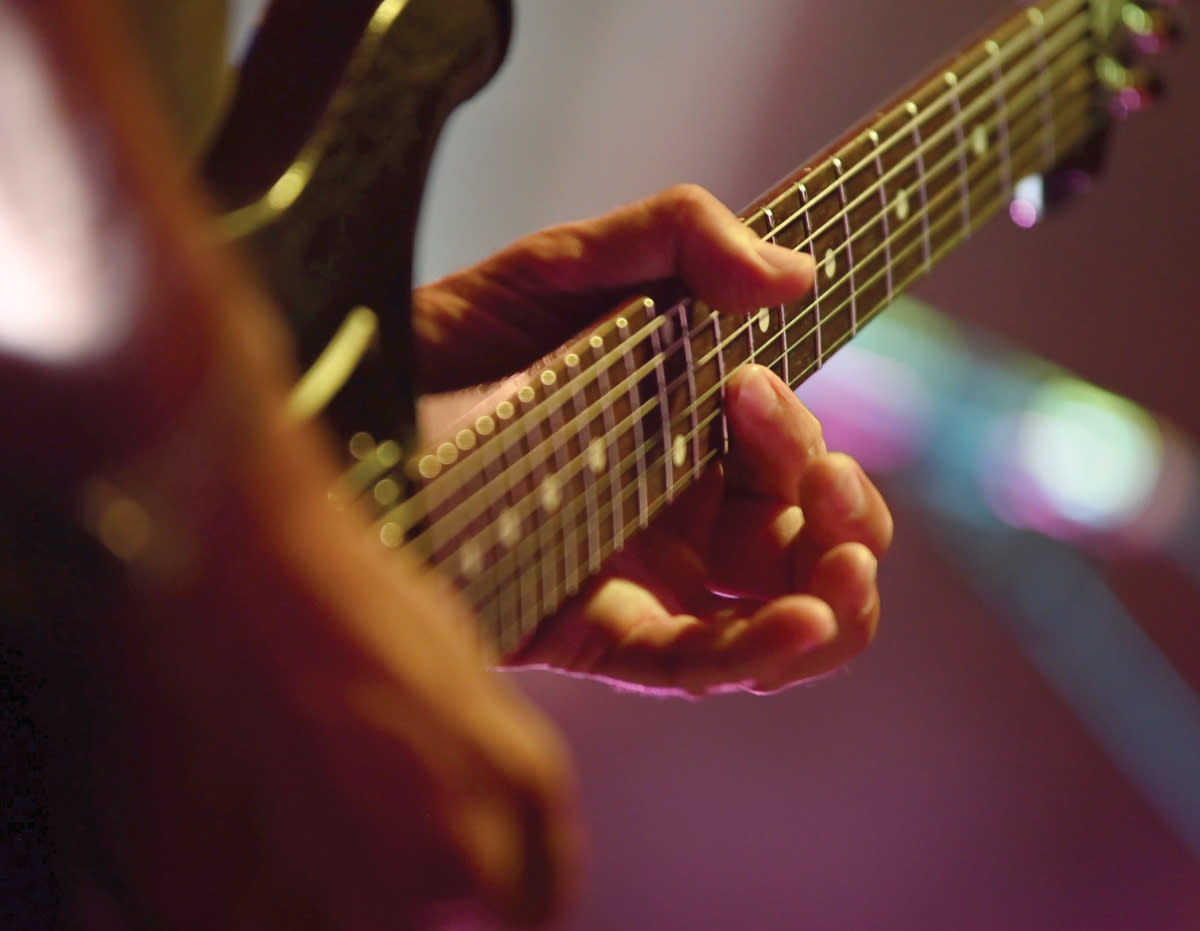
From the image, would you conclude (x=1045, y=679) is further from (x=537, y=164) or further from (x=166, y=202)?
(x=166, y=202)

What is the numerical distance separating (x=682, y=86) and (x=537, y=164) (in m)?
0.20

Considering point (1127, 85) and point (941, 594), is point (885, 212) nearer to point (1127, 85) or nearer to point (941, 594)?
point (1127, 85)

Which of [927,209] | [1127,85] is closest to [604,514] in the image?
[927,209]

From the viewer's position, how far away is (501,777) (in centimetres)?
27

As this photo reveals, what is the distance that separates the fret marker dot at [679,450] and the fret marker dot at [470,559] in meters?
0.15

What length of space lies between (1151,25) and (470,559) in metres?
0.77

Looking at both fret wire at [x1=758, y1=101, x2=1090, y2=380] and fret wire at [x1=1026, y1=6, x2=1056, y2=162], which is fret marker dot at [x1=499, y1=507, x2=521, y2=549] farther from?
fret wire at [x1=1026, y1=6, x2=1056, y2=162]

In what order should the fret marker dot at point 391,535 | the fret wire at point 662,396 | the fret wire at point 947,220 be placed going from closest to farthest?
1. the fret marker dot at point 391,535
2. the fret wire at point 662,396
3. the fret wire at point 947,220

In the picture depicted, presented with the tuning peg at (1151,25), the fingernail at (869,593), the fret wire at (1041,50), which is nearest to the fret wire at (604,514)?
the fingernail at (869,593)

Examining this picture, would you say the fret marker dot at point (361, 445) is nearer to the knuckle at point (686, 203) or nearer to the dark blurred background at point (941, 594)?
the knuckle at point (686, 203)

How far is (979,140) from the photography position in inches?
30.5

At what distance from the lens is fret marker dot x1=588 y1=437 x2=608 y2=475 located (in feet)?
1.73

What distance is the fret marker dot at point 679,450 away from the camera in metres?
0.58

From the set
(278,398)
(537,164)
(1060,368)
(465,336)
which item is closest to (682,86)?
(537,164)
